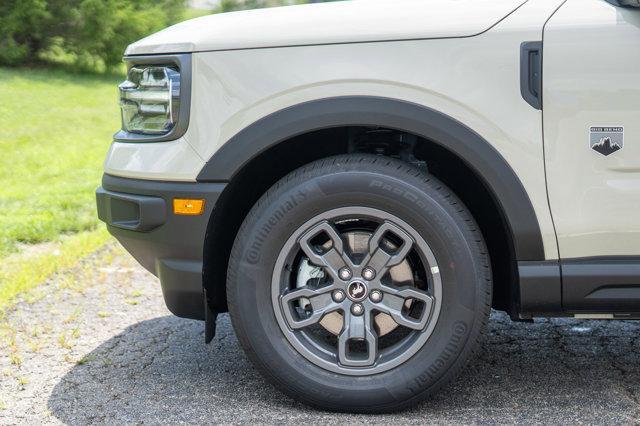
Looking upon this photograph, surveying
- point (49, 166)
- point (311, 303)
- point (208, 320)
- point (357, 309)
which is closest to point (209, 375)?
point (208, 320)

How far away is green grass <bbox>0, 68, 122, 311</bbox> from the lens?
598cm

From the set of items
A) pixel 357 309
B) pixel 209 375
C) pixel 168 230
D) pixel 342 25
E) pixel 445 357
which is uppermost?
pixel 342 25

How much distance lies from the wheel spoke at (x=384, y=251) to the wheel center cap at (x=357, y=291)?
7 centimetres

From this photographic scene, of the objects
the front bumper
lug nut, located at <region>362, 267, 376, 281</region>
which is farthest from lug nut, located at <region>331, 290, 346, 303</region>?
the front bumper

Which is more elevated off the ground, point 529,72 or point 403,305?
point 529,72

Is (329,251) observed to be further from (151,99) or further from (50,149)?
(50,149)

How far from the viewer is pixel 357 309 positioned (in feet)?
10.5

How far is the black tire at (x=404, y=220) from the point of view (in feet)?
10.2

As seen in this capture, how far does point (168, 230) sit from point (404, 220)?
83 centimetres

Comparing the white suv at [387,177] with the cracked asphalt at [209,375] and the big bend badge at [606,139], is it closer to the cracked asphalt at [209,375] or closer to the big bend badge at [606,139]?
the big bend badge at [606,139]

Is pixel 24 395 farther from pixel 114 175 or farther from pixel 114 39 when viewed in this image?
pixel 114 39

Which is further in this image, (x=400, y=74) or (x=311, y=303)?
(x=311, y=303)

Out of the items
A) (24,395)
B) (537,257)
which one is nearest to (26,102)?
(24,395)

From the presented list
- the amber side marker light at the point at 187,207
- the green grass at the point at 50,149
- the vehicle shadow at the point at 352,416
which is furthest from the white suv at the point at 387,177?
the green grass at the point at 50,149
